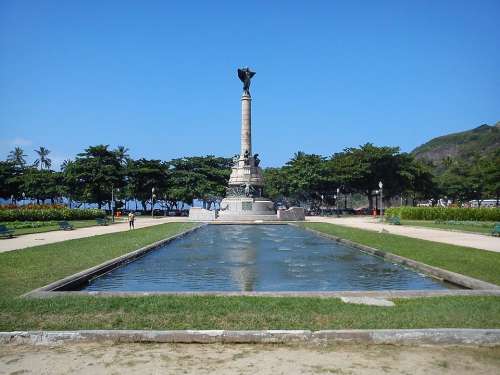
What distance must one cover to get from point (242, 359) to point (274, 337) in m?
0.76

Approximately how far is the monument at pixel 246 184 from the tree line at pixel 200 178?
56.5 ft

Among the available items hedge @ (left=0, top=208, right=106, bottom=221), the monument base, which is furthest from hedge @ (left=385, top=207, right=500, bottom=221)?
hedge @ (left=0, top=208, right=106, bottom=221)

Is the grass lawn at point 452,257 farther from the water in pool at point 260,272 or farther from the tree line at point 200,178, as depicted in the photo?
the tree line at point 200,178

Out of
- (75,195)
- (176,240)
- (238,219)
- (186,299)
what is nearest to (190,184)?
(75,195)

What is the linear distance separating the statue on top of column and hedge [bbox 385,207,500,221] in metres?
21.7

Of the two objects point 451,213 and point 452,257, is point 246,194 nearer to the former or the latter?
point 451,213

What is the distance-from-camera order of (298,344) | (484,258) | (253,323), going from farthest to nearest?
1. (484,258)
2. (253,323)
3. (298,344)

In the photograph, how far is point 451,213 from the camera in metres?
46.6

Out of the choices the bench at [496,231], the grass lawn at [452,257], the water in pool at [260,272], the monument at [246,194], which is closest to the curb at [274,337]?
the water in pool at [260,272]

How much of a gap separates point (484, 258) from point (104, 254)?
12.4 m

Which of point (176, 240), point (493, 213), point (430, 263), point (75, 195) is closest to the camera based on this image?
point (430, 263)

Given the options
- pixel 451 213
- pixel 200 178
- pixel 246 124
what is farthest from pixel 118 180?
pixel 451 213

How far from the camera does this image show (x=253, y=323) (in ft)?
24.1

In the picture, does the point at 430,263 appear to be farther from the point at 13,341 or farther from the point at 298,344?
the point at 13,341
